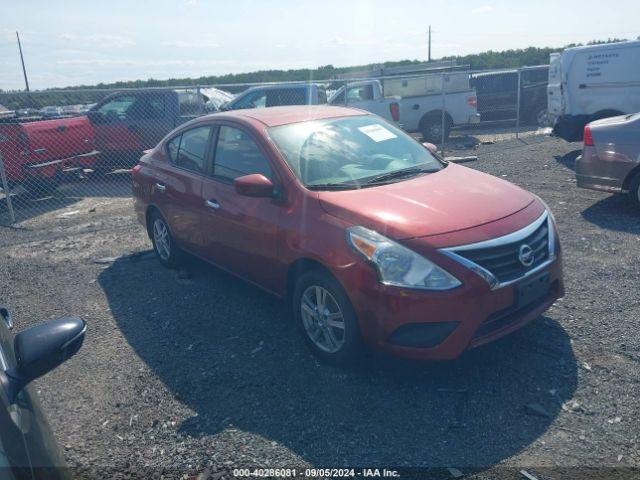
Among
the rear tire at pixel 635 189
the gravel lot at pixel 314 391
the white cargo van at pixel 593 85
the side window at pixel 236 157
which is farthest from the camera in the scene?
the white cargo van at pixel 593 85

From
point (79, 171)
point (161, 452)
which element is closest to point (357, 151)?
point (161, 452)

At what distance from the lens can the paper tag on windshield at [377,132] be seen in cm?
506

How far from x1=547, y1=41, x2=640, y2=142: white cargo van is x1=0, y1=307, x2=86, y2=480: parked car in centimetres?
1166

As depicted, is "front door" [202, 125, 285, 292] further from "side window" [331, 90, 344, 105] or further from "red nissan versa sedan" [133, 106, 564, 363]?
"side window" [331, 90, 344, 105]

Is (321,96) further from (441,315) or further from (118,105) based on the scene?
(441,315)

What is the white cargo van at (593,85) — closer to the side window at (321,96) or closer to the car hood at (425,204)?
the side window at (321,96)

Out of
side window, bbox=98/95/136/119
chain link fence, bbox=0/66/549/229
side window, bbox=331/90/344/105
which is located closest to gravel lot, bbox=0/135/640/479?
chain link fence, bbox=0/66/549/229

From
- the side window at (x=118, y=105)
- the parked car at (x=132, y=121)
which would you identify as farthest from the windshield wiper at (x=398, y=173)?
the side window at (x=118, y=105)

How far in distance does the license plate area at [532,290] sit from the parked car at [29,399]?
8.81ft

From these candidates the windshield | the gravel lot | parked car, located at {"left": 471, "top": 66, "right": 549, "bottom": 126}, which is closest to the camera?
the gravel lot

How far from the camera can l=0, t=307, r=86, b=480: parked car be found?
1.64 metres

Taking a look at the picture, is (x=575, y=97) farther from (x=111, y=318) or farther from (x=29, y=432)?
(x=29, y=432)

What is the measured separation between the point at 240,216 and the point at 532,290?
7.74ft

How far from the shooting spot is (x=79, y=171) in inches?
459
